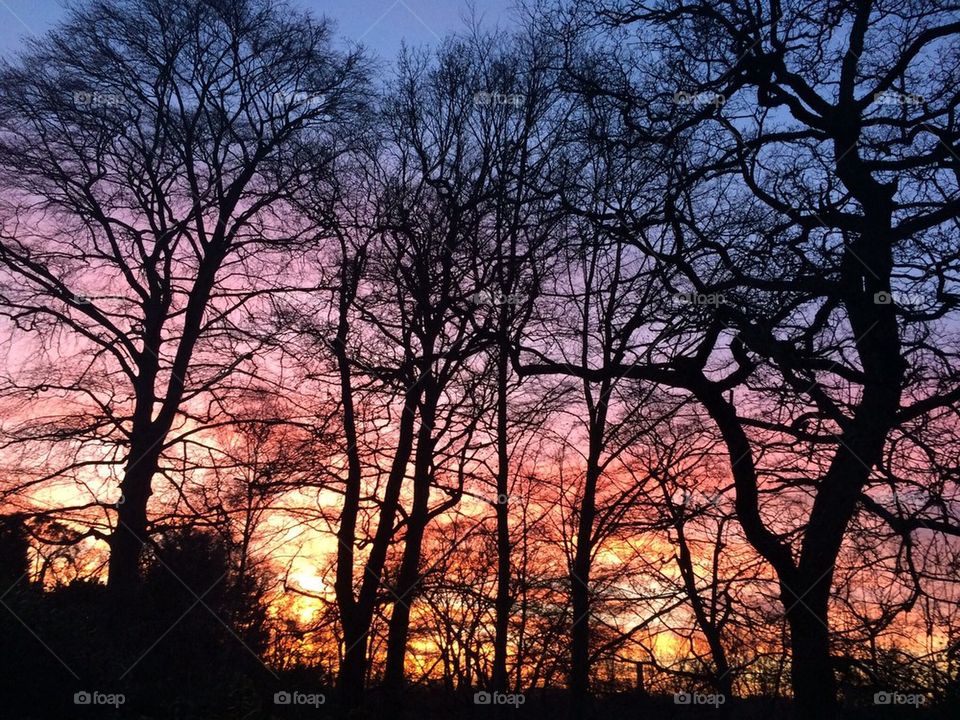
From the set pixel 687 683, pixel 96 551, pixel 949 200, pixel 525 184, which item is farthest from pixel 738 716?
pixel 96 551

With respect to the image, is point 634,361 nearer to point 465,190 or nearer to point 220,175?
point 465,190

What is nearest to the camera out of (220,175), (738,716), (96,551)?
(738,716)

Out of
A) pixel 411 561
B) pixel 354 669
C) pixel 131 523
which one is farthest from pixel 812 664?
pixel 131 523

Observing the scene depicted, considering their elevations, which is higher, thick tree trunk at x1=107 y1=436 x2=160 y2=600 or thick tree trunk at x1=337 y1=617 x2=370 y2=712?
thick tree trunk at x1=107 y1=436 x2=160 y2=600

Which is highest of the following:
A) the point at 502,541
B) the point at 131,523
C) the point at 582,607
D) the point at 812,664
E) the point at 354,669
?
the point at 131,523

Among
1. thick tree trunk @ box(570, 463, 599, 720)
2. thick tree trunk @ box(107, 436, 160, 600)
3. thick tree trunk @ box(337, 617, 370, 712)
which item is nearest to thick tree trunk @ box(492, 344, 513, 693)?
thick tree trunk @ box(570, 463, 599, 720)

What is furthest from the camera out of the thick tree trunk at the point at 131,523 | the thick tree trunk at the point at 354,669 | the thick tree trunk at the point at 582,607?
the thick tree trunk at the point at 131,523

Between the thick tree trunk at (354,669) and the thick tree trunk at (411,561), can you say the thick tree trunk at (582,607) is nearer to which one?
the thick tree trunk at (411,561)

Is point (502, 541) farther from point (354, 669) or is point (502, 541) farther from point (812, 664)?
point (812, 664)

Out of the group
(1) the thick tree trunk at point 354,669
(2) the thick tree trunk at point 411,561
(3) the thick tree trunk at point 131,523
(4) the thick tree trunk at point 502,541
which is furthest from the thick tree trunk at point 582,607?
(3) the thick tree trunk at point 131,523

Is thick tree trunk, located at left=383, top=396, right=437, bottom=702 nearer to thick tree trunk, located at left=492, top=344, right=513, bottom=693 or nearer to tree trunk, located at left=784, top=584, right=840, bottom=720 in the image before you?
thick tree trunk, located at left=492, top=344, right=513, bottom=693

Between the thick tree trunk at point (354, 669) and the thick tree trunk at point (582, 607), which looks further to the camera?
the thick tree trunk at point (354, 669)

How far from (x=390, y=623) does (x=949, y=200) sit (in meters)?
8.27

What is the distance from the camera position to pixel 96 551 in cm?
1198
